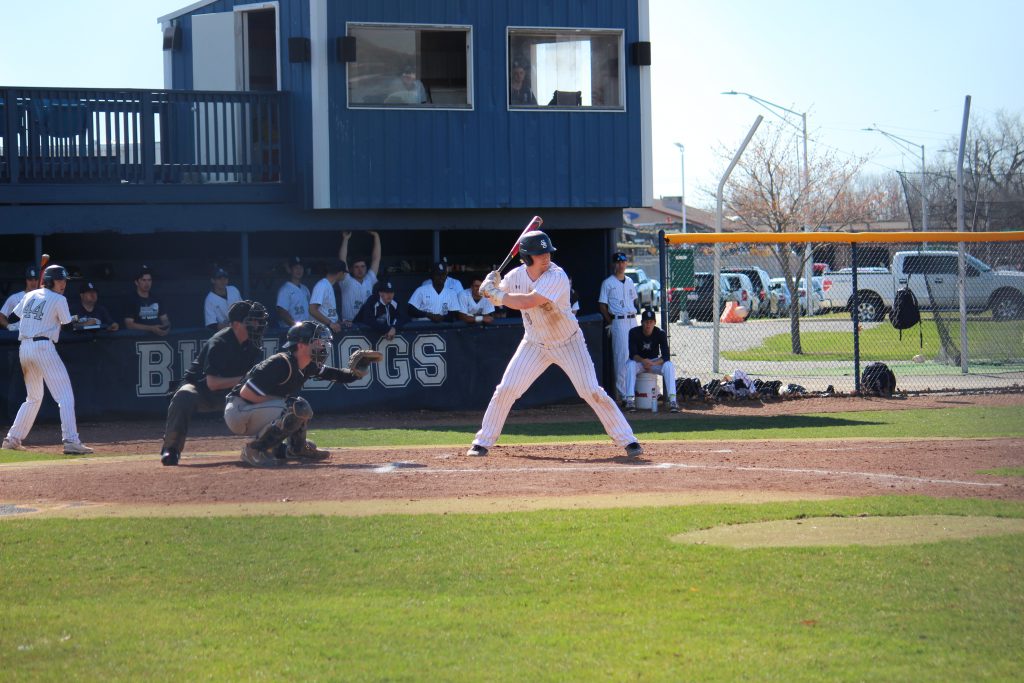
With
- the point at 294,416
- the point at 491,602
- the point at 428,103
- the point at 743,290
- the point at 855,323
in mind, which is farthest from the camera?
the point at 743,290

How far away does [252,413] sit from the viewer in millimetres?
10750

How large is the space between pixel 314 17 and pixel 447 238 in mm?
4531

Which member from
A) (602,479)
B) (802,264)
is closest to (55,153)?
(602,479)

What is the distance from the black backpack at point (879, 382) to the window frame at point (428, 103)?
7.10 m

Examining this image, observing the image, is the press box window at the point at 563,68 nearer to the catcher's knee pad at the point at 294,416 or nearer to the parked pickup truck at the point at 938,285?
the parked pickup truck at the point at 938,285

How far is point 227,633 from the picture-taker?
5812 mm

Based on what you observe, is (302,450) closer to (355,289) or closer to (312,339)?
(312,339)

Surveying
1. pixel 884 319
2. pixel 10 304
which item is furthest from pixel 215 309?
pixel 884 319

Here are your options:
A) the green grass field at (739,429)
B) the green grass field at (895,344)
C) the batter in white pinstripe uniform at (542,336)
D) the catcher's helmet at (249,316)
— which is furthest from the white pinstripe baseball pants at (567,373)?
the green grass field at (895,344)

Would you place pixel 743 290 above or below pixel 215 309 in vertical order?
below

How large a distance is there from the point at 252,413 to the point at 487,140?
797cm

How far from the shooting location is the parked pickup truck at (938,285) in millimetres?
20125

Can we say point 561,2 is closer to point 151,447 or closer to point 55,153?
point 55,153

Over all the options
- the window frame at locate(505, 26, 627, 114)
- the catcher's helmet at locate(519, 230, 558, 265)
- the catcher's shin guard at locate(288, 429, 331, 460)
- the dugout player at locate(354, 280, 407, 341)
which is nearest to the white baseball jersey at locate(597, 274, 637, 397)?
the window frame at locate(505, 26, 627, 114)
